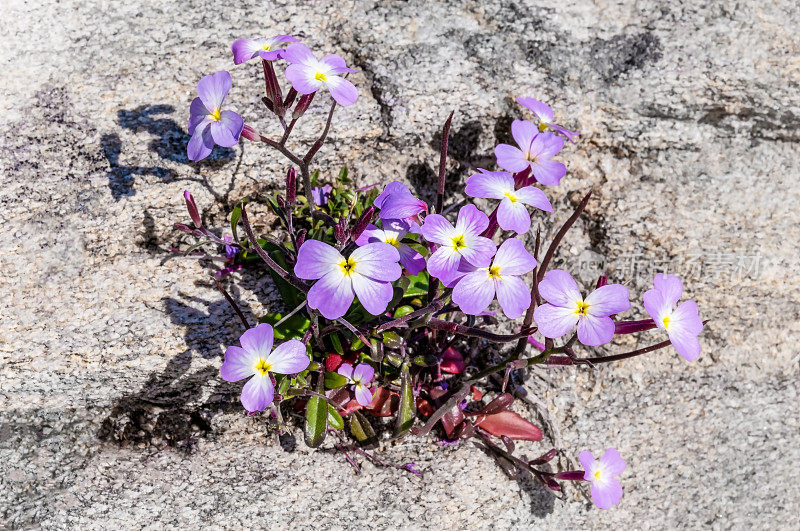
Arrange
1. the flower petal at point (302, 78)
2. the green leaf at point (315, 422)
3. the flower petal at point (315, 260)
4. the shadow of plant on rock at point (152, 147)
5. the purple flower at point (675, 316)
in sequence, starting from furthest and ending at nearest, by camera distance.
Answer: the shadow of plant on rock at point (152, 147), the green leaf at point (315, 422), the flower petal at point (302, 78), the purple flower at point (675, 316), the flower petal at point (315, 260)

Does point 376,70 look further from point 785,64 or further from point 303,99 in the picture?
point 785,64

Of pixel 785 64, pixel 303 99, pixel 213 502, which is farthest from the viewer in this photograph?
pixel 785 64

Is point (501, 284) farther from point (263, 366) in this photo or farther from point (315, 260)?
point (263, 366)

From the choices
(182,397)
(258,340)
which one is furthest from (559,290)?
(182,397)

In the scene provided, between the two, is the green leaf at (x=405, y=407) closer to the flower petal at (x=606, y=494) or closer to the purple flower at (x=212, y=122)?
the flower petal at (x=606, y=494)

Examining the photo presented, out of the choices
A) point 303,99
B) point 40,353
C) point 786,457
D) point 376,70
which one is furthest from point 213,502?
point 786,457

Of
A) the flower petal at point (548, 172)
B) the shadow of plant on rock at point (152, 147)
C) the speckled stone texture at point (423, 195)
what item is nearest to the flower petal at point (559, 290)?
the flower petal at point (548, 172)
